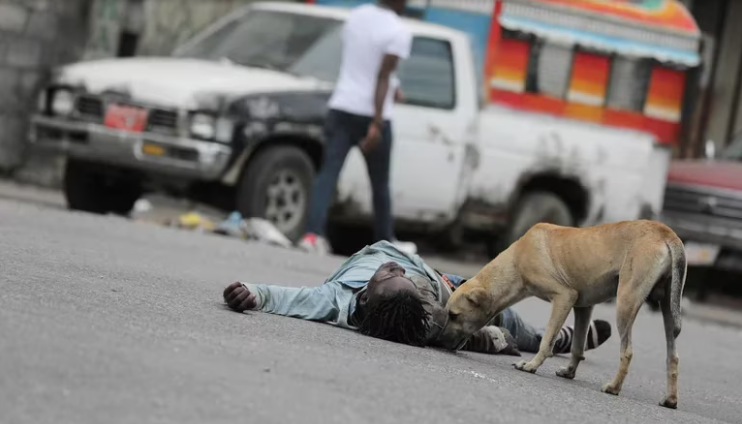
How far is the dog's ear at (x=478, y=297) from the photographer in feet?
Answer: 23.9

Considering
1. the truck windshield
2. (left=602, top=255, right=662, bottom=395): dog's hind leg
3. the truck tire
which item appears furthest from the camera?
the truck windshield

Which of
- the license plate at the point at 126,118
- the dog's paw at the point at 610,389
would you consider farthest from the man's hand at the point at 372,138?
the dog's paw at the point at 610,389

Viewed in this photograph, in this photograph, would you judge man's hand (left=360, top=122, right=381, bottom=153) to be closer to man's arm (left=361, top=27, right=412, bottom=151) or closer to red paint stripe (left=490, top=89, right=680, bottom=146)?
man's arm (left=361, top=27, right=412, bottom=151)

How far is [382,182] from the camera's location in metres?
12.9

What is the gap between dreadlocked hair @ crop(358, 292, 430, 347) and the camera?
720 cm

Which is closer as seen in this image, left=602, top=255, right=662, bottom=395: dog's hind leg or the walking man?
left=602, top=255, right=662, bottom=395: dog's hind leg

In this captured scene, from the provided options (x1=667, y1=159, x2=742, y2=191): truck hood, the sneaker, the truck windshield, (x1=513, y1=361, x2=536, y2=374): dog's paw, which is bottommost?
(x1=513, y1=361, x2=536, y2=374): dog's paw

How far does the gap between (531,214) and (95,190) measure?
3991 millimetres

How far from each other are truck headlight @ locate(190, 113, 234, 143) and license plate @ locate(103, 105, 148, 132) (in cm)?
42

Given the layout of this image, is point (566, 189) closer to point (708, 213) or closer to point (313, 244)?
point (708, 213)

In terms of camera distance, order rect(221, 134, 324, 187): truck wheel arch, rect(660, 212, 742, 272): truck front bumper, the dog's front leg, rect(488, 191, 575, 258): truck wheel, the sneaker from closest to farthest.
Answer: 1. the dog's front leg
2. the sneaker
3. rect(221, 134, 324, 187): truck wheel arch
4. rect(488, 191, 575, 258): truck wheel
5. rect(660, 212, 742, 272): truck front bumper

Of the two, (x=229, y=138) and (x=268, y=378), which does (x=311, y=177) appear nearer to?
(x=229, y=138)

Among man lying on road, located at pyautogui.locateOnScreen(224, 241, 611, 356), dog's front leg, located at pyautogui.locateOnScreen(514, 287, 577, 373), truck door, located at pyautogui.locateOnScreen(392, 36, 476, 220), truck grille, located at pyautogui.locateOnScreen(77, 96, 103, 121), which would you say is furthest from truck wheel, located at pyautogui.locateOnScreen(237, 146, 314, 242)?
dog's front leg, located at pyautogui.locateOnScreen(514, 287, 577, 373)

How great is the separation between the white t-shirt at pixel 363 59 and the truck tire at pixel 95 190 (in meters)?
1.90
